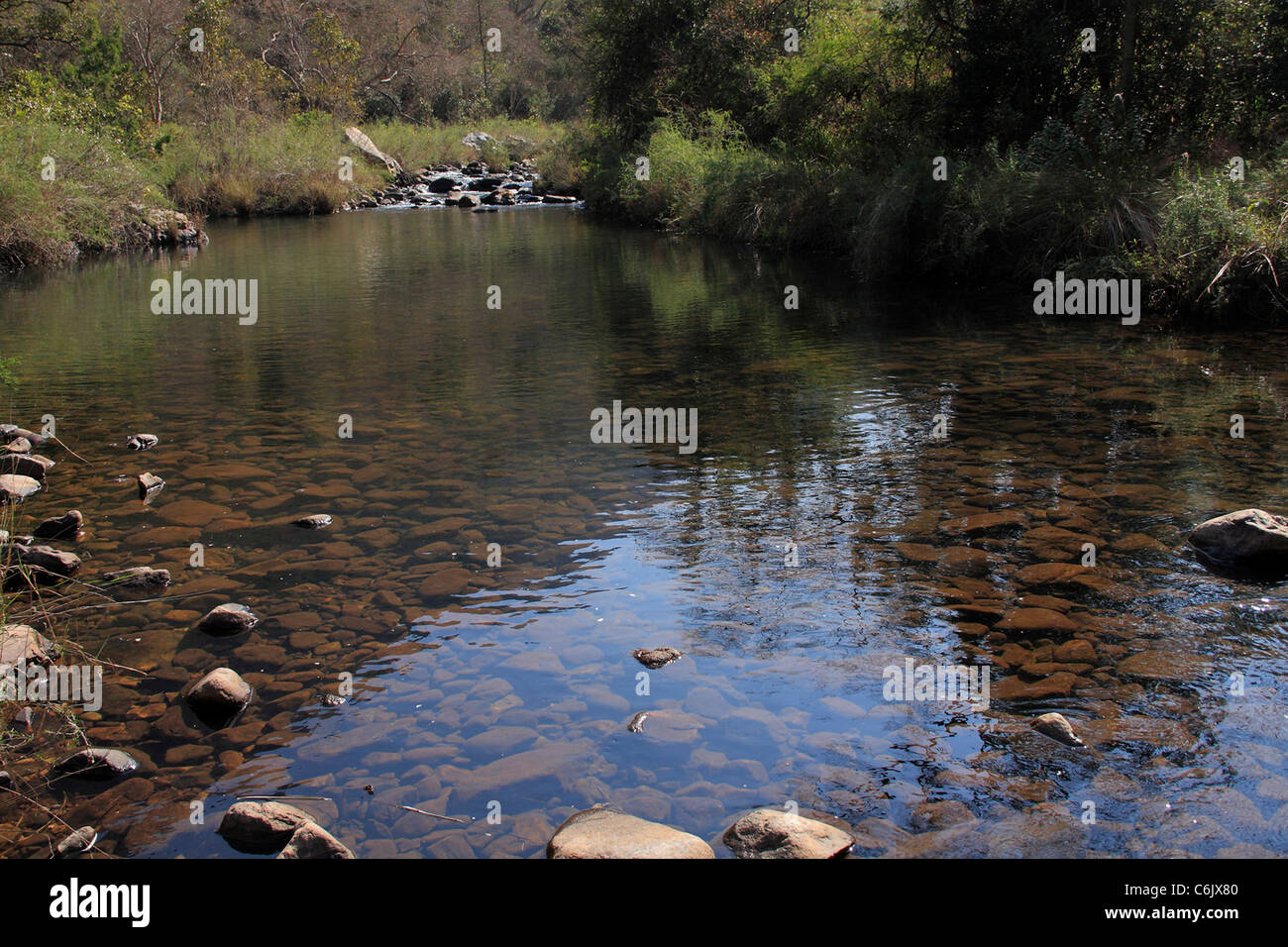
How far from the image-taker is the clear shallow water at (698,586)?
12.3 ft

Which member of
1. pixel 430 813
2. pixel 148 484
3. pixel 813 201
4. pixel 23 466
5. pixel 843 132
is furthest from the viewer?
pixel 843 132

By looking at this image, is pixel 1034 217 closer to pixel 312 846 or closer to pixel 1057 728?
pixel 1057 728

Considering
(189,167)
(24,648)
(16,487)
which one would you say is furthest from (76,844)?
(189,167)

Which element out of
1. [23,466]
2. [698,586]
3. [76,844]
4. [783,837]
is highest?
[23,466]

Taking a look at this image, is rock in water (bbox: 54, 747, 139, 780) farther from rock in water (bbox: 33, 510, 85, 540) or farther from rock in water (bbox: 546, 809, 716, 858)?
rock in water (bbox: 33, 510, 85, 540)

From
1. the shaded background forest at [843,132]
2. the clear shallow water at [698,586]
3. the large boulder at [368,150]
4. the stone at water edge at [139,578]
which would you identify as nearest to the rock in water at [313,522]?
the clear shallow water at [698,586]

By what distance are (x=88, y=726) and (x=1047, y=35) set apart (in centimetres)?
1644

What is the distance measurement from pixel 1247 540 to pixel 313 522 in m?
5.60

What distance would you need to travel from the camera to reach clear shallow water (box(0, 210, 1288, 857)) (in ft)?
12.3

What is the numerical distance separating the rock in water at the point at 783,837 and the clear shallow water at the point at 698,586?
0.19 meters

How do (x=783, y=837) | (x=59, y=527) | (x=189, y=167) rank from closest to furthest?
(x=783, y=837), (x=59, y=527), (x=189, y=167)

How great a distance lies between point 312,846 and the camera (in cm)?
336

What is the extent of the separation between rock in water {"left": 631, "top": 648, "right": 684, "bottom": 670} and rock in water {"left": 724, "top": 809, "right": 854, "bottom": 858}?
1343 mm

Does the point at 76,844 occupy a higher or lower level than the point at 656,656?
lower
